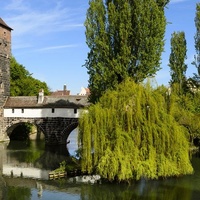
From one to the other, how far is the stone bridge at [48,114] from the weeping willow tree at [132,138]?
17.7 meters

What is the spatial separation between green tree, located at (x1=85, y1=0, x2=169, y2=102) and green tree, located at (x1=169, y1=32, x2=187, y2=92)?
53.9 feet

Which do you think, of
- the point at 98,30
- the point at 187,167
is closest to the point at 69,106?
the point at 98,30

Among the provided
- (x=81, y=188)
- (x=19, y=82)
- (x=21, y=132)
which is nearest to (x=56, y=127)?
(x=21, y=132)

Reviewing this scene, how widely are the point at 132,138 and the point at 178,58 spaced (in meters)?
24.3

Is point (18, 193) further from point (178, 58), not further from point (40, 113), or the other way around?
point (178, 58)

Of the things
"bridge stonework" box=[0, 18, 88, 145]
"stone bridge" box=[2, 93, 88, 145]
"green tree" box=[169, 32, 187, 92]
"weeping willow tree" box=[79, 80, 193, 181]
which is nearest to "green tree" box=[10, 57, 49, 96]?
"bridge stonework" box=[0, 18, 88, 145]

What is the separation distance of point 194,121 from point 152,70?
10.8 meters

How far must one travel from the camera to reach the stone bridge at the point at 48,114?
41.0 m

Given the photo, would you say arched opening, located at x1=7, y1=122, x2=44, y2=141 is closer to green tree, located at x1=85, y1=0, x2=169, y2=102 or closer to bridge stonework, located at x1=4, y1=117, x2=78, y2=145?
bridge stonework, located at x1=4, y1=117, x2=78, y2=145

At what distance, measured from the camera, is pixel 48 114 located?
1638 inches

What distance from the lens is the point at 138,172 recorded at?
21141mm

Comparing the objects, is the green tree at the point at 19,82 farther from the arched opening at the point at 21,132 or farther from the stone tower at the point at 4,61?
the stone tower at the point at 4,61

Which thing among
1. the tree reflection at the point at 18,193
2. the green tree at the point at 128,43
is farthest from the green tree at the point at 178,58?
the tree reflection at the point at 18,193

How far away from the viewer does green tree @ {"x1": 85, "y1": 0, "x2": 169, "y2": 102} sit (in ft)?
87.8
